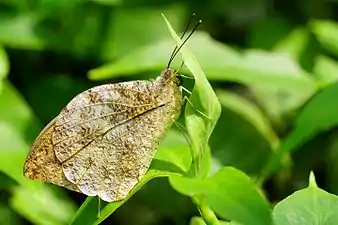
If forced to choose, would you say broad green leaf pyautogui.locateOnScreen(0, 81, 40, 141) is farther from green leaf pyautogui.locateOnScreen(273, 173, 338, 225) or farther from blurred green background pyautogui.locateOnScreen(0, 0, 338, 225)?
green leaf pyautogui.locateOnScreen(273, 173, 338, 225)

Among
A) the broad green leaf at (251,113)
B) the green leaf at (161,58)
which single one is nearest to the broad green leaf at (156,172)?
the green leaf at (161,58)

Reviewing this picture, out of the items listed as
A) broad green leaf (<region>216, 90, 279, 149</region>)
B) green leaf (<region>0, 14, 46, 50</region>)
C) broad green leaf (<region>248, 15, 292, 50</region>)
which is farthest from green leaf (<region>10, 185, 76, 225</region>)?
broad green leaf (<region>248, 15, 292, 50</region>)

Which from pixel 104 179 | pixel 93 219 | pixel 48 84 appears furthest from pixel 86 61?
pixel 93 219

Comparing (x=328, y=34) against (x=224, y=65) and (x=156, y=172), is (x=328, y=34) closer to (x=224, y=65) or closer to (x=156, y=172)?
(x=224, y=65)

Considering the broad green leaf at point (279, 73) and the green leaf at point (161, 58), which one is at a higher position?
the green leaf at point (161, 58)

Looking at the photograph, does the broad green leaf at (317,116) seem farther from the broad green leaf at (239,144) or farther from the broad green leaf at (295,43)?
the broad green leaf at (295,43)
